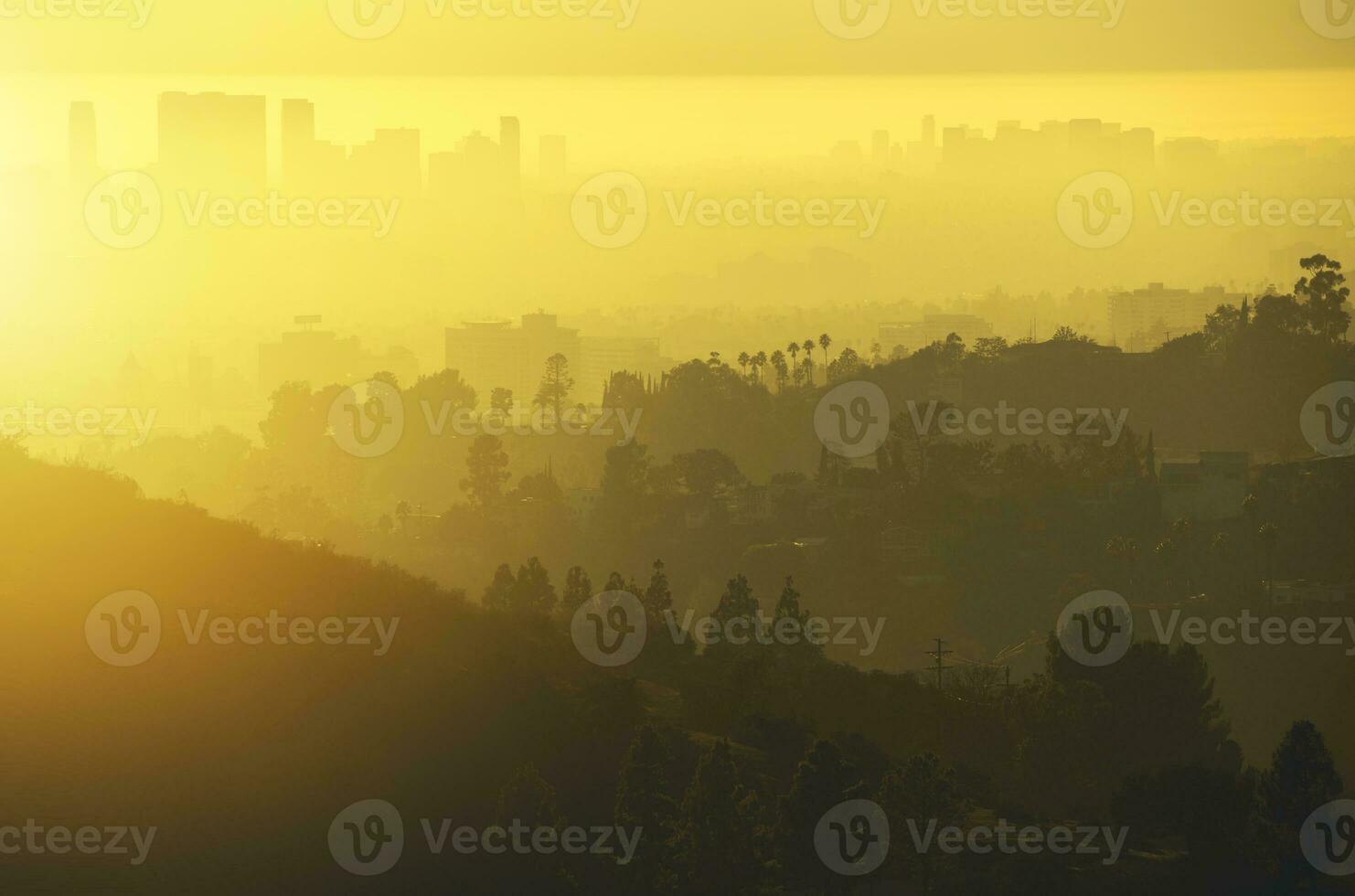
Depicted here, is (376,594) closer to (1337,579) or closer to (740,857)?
(740,857)

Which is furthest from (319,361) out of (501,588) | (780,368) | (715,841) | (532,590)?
(715,841)

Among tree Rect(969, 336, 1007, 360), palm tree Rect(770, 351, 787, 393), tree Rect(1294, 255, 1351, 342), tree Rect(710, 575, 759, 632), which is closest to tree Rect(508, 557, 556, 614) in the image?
tree Rect(710, 575, 759, 632)

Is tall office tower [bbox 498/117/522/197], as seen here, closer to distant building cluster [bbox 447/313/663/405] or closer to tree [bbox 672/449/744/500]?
distant building cluster [bbox 447/313/663/405]

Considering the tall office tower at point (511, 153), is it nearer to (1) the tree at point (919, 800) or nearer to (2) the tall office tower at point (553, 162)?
(2) the tall office tower at point (553, 162)

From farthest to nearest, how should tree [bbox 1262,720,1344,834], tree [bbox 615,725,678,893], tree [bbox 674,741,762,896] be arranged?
1. tree [bbox 1262,720,1344,834]
2. tree [bbox 615,725,678,893]
3. tree [bbox 674,741,762,896]

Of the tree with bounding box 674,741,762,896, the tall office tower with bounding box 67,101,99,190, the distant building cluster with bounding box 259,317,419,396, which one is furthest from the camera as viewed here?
the distant building cluster with bounding box 259,317,419,396

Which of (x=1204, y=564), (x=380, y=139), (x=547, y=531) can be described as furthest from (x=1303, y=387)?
(x=380, y=139)
